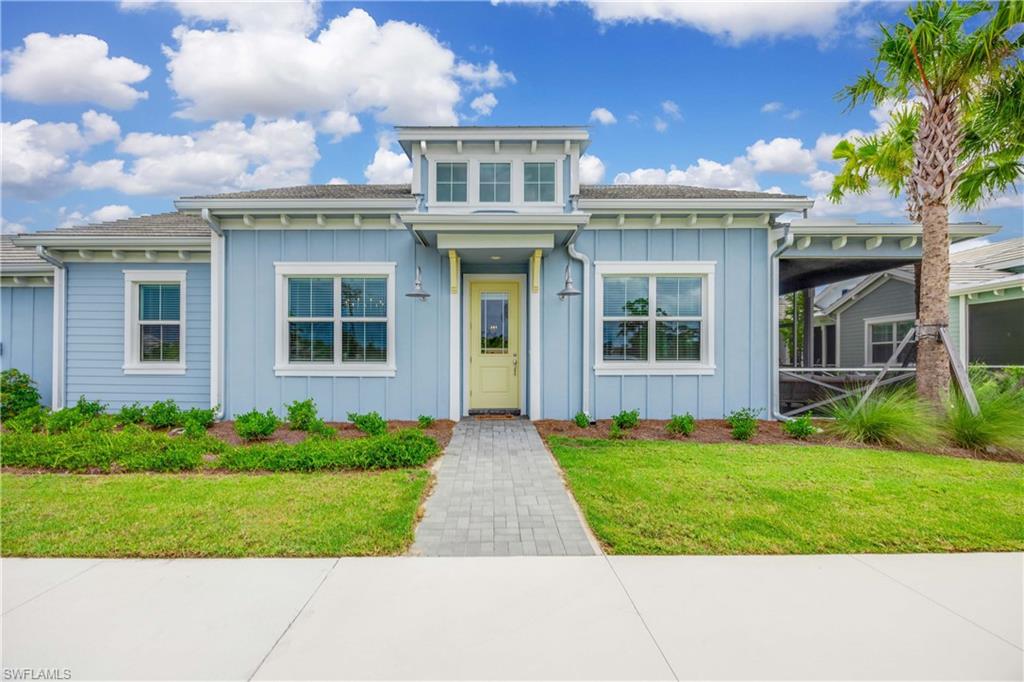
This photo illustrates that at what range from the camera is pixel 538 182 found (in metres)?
8.37

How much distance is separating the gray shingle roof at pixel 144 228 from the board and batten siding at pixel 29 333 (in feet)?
5.04

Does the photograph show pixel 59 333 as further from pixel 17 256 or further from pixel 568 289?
pixel 568 289

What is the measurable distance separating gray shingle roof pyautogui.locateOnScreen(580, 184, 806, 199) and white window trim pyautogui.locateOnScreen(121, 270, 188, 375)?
754cm

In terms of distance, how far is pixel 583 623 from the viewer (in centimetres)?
245

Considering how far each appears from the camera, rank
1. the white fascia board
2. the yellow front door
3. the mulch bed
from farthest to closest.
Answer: the yellow front door
the white fascia board
the mulch bed

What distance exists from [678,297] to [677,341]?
30.3 inches

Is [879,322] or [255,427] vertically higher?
[879,322]

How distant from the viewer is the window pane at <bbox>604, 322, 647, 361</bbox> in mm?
8172

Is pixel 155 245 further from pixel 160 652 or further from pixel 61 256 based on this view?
pixel 160 652

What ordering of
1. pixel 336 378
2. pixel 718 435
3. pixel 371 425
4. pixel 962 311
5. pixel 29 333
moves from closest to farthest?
pixel 371 425
pixel 718 435
pixel 336 378
pixel 29 333
pixel 962 311

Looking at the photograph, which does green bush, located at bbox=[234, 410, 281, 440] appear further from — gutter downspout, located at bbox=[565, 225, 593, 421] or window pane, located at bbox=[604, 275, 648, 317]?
window pane, located at bbox=[604, 275, 648, 317]

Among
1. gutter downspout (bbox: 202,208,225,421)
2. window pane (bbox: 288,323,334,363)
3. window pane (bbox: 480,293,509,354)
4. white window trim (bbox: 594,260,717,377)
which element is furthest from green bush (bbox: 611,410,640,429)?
gutter downspout (bbox: 202,208,225,421)

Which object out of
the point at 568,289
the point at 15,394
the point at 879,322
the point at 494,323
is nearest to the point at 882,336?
the point at 879,322

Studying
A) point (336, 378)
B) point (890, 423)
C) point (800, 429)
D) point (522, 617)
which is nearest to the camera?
point (522, 617)
